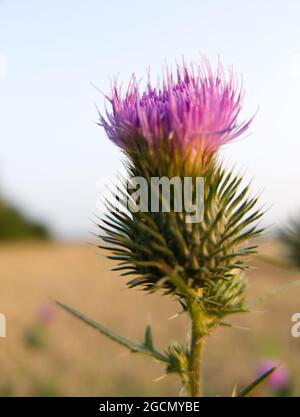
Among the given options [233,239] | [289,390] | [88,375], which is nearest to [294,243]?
[289,390]

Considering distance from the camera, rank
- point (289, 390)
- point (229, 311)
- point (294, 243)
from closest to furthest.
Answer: point (229, 311), point (294, 243), point (289, 390)

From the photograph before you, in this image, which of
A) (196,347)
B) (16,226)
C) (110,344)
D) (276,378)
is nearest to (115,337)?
(196,347)

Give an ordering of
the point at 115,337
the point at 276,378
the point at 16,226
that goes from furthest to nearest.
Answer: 1. the point at 16,226
2. the point at 276,378
3. the point at 115,337

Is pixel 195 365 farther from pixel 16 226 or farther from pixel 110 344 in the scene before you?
pixel 16 226

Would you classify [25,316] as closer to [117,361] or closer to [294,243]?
[117,361]

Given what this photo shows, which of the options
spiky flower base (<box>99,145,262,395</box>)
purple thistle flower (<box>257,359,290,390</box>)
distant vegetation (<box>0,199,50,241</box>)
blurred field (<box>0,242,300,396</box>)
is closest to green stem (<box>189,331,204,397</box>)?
spiky flower base (<box>99,145,262,395</box>)

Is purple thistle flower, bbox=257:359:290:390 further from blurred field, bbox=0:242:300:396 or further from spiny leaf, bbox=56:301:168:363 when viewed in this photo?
spiny leaf, bbox=56:301:168:363

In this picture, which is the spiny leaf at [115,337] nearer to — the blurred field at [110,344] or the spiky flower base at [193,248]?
the spiky flower base at [193,248]

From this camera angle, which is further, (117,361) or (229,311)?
(117,361)
